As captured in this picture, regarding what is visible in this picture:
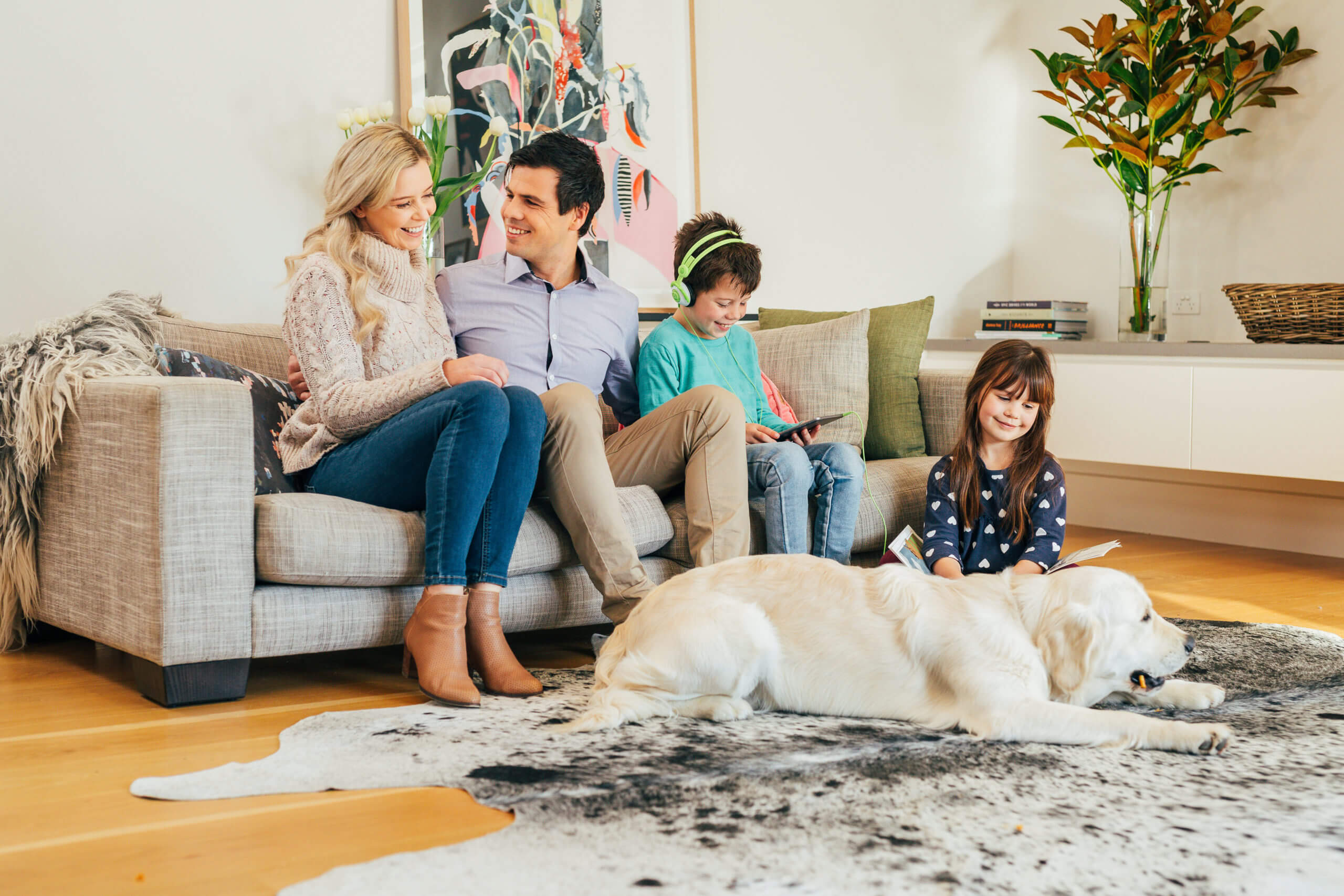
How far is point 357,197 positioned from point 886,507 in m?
1.38

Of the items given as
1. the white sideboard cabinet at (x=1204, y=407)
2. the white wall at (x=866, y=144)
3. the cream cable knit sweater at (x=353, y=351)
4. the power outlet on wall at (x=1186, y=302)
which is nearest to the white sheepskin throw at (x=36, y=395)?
the cream cable knit sweater at (x=353, y=351)

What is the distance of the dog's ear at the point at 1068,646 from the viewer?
1.63m

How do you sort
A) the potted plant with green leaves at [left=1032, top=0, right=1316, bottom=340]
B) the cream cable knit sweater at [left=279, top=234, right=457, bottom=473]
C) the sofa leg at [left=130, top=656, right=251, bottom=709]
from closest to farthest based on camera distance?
the sofa leg at [left=130, top=656, right=251, bottom=709], the cream cable knit sweater at [left=279, top=234, right=457, bottom=473], the potted plant with green leaves at [left=1032, top=0, right=1316, bottom=340]

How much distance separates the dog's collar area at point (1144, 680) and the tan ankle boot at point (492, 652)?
38.1 inches

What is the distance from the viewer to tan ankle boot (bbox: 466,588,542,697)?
197 centimetres

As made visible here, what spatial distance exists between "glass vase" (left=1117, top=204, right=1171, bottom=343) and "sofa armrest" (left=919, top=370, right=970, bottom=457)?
120 centimetres

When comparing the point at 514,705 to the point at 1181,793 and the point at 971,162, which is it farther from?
the point at 971,162

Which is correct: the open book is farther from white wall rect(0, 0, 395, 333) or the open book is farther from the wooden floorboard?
white wall rect(0, 0, 395, 333)

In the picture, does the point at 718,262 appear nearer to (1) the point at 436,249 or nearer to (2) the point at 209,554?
(1) the point at 436,249

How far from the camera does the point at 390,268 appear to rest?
2.24 meters

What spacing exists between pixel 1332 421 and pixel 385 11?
290 centimetres

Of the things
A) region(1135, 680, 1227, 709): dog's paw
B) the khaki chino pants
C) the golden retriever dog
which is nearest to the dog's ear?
the golden retriever dog

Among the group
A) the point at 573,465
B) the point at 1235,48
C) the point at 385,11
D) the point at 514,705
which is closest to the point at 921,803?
the point at 514,705

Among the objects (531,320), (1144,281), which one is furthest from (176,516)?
(1144,281)
